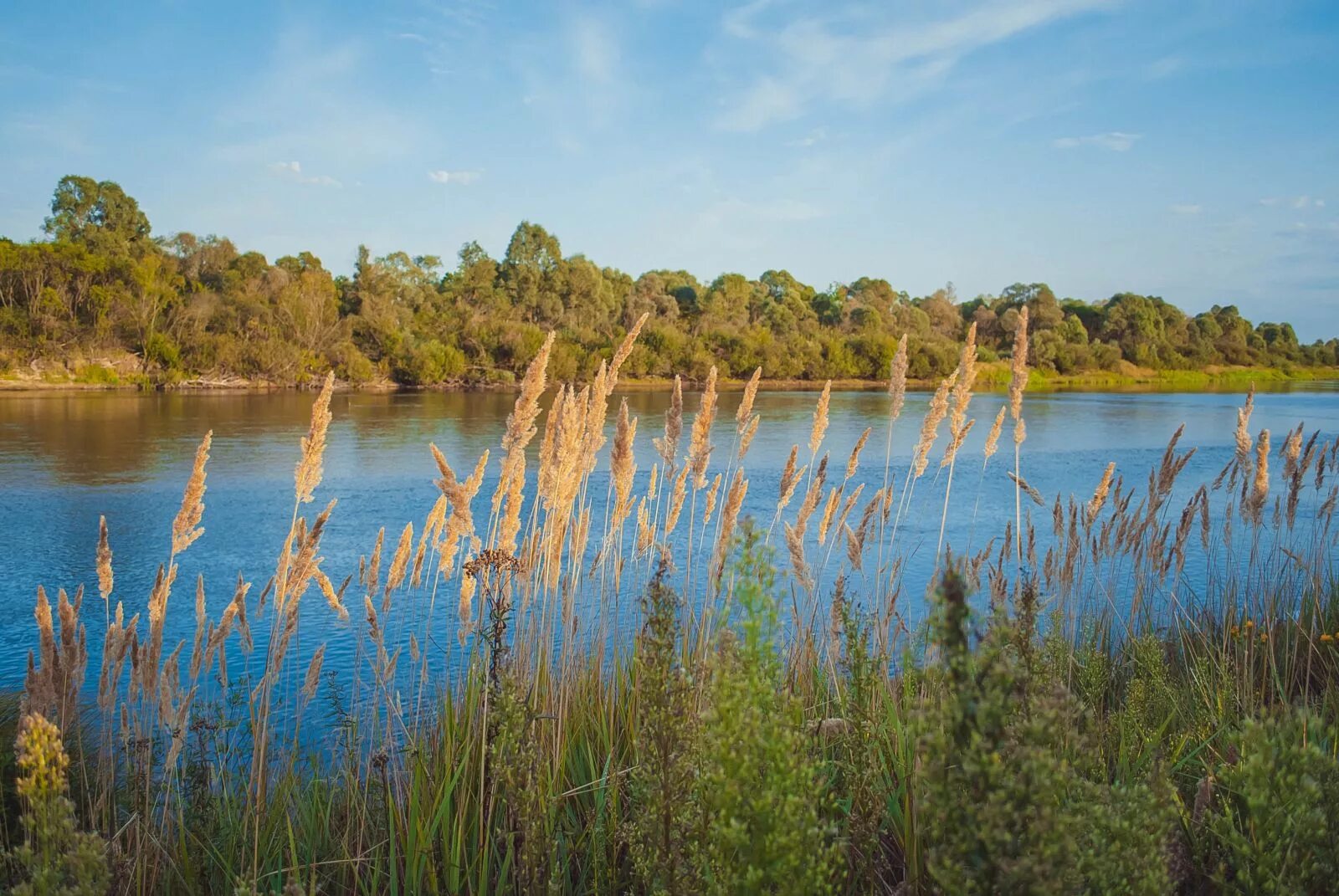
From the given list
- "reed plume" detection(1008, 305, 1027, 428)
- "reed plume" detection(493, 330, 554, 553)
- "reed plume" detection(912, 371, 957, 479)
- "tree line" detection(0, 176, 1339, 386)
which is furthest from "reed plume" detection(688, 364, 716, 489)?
"tree line" detection(0, 176, 1339, 386)

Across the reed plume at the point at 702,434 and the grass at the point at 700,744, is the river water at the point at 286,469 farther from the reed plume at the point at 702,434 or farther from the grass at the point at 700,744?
the reed plume at the point at 702,434

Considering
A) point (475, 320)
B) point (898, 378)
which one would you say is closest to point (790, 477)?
point (898, 378)

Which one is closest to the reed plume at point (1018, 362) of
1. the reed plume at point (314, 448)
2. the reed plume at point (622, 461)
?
the reed plume at point (622, 461)

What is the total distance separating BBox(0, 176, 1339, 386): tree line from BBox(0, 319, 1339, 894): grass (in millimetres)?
22376

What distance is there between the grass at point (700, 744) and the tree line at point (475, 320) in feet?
73.4

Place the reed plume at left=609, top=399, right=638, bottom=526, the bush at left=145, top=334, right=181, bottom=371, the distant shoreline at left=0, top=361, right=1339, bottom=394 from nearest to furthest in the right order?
the reed plume at left=609, top=399, right=638, bottom=526 → the distant shoreline at left=0, top=361, right=1339, bottom=394 → the bush at left=145, top=334, right=181, bottom=371

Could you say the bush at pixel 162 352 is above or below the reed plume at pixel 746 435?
above

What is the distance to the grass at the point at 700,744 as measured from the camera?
1816 mm

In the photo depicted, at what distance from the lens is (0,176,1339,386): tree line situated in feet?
168

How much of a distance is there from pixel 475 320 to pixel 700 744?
6827 cm

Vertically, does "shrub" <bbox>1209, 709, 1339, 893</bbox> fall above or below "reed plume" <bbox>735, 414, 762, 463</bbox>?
below

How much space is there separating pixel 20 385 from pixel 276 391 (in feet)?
39.8

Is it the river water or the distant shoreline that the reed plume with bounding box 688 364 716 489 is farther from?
the distant shoreline

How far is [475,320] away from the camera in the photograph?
224 ft
